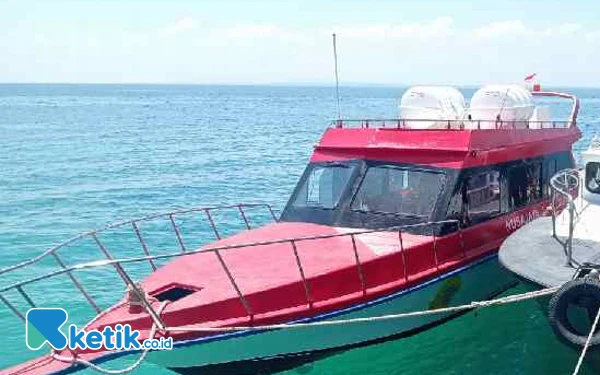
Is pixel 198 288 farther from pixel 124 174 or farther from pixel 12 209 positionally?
pixel 124 174

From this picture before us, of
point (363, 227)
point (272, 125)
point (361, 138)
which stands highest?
point (361, 138)

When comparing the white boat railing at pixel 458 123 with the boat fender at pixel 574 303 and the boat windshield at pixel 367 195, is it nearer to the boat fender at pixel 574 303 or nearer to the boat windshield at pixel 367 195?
the boat windshield at pixel 367 195

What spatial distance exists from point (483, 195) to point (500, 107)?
2711mm

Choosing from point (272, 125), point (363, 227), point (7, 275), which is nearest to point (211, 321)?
point (363, 227)

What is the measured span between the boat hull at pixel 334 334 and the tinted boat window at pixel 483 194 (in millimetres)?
818

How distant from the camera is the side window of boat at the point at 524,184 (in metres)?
12.0

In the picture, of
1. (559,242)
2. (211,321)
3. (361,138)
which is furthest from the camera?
(361,138)

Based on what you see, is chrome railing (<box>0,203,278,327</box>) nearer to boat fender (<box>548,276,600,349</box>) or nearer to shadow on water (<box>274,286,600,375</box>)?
shadow on water (<box>274,286,600,375</box>)

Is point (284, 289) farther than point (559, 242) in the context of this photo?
No

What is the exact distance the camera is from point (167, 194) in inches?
995

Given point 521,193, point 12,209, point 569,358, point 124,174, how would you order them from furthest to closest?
point 124,174 < point 12,209 < point 521,193 < point 569,358

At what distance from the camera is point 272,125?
6222 centimetres

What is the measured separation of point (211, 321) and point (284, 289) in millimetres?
1018

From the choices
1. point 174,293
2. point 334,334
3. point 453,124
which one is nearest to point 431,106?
point 453,124
